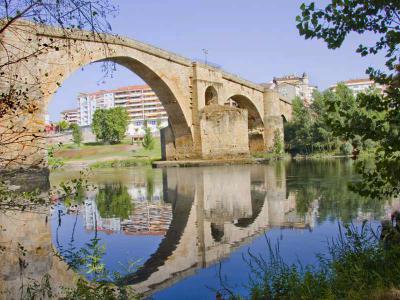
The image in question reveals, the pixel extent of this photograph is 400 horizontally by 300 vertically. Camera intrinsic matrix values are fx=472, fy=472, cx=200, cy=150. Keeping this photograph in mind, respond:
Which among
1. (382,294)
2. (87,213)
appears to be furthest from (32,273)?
(87,213)

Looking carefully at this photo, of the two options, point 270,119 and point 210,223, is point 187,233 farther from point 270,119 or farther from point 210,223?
point 270,119

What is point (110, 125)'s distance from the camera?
2852 inches

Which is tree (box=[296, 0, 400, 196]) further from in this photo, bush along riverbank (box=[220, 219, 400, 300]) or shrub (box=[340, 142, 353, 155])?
shrub (box=[340, 142, 353, 155])

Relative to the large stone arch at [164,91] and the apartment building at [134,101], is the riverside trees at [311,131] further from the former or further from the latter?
the apartment building at [134,101]

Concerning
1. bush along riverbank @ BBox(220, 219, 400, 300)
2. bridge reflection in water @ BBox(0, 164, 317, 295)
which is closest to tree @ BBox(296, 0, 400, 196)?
bush along riverbank @ BBox(220, 219, 400, 300)

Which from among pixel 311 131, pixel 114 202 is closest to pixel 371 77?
pixel 114 202

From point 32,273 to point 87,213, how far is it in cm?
584

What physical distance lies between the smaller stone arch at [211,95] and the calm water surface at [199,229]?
1877 cm

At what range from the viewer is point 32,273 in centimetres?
601

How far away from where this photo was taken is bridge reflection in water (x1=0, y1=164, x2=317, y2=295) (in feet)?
19.7

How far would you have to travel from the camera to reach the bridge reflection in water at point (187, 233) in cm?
601

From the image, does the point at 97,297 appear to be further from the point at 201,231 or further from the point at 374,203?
the point at 374,203

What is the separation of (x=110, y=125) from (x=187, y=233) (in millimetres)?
65457

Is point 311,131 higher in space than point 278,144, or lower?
higher
